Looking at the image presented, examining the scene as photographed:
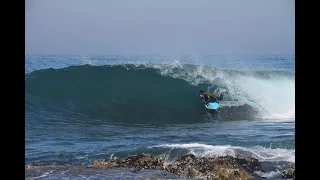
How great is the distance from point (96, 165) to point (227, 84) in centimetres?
756

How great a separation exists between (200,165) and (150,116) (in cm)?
533

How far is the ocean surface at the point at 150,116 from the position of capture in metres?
5.98

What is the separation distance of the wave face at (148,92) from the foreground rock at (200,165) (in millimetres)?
4609

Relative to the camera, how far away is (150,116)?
10.1 meters

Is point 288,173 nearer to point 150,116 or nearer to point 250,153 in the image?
point 250,153

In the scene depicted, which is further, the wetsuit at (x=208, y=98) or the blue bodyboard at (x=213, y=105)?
the wetsuit at (x=208, y=98)

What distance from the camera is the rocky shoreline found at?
4457 millimetres

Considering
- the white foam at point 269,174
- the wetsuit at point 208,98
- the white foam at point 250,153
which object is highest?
the wetsuit at point 208,98

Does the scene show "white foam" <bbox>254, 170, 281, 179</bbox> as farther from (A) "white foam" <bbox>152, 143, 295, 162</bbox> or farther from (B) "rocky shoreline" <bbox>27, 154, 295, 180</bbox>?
(A) "white foam" <bbox>152, 143, 295, 162</bbox>

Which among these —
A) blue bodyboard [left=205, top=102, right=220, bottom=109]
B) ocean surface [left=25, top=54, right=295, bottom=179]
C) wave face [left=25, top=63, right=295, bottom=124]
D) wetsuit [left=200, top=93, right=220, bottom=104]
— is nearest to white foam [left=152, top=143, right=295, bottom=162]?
ocean surface [left=25, top=54, right=295, bottom=179]

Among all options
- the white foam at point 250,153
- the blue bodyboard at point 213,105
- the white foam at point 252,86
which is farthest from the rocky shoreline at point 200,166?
the white foam at point 252,86

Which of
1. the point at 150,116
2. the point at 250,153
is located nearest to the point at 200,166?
the point at 250,153

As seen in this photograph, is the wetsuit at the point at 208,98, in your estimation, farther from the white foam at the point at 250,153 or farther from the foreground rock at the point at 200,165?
the foreground rock at the point at 200,165
